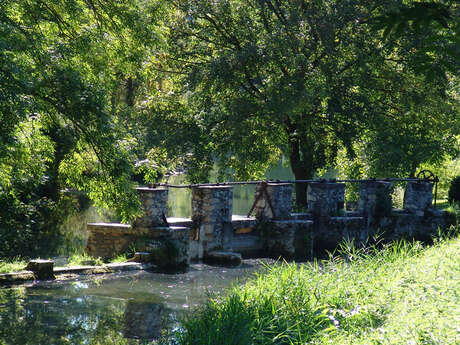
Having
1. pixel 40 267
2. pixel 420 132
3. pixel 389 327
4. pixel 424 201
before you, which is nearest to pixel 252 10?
pixel 420 132

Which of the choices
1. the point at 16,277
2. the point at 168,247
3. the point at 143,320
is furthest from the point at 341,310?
the point at 168,247

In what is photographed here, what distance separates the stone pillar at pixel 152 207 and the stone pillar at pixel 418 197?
29.2 feet

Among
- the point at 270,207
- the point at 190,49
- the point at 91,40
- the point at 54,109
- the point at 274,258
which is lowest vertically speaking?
the point at 274,258

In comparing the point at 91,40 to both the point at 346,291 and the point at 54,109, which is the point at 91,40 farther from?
the point at 346,291

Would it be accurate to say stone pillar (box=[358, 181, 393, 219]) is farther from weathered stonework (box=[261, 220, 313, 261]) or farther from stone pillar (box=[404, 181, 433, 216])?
weathered stonework (box=[261, 220, 313, 261])

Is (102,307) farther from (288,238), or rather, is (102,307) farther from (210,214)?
(288,238)

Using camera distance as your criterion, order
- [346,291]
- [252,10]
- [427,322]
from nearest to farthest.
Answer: [427,322]
[346,291]
[252,10]

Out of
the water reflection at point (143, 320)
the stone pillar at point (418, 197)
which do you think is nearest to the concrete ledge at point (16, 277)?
the water reflection at point (143, 320)

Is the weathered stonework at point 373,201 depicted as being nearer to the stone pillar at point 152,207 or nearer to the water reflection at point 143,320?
the stone pillar at point 152,207

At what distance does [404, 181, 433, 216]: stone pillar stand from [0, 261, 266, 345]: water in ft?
26.8

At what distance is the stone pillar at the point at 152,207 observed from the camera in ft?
41.5

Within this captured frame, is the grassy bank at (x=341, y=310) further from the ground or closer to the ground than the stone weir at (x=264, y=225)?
closer to the ground

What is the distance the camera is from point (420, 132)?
19.8 m

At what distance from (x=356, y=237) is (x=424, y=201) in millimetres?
2740
